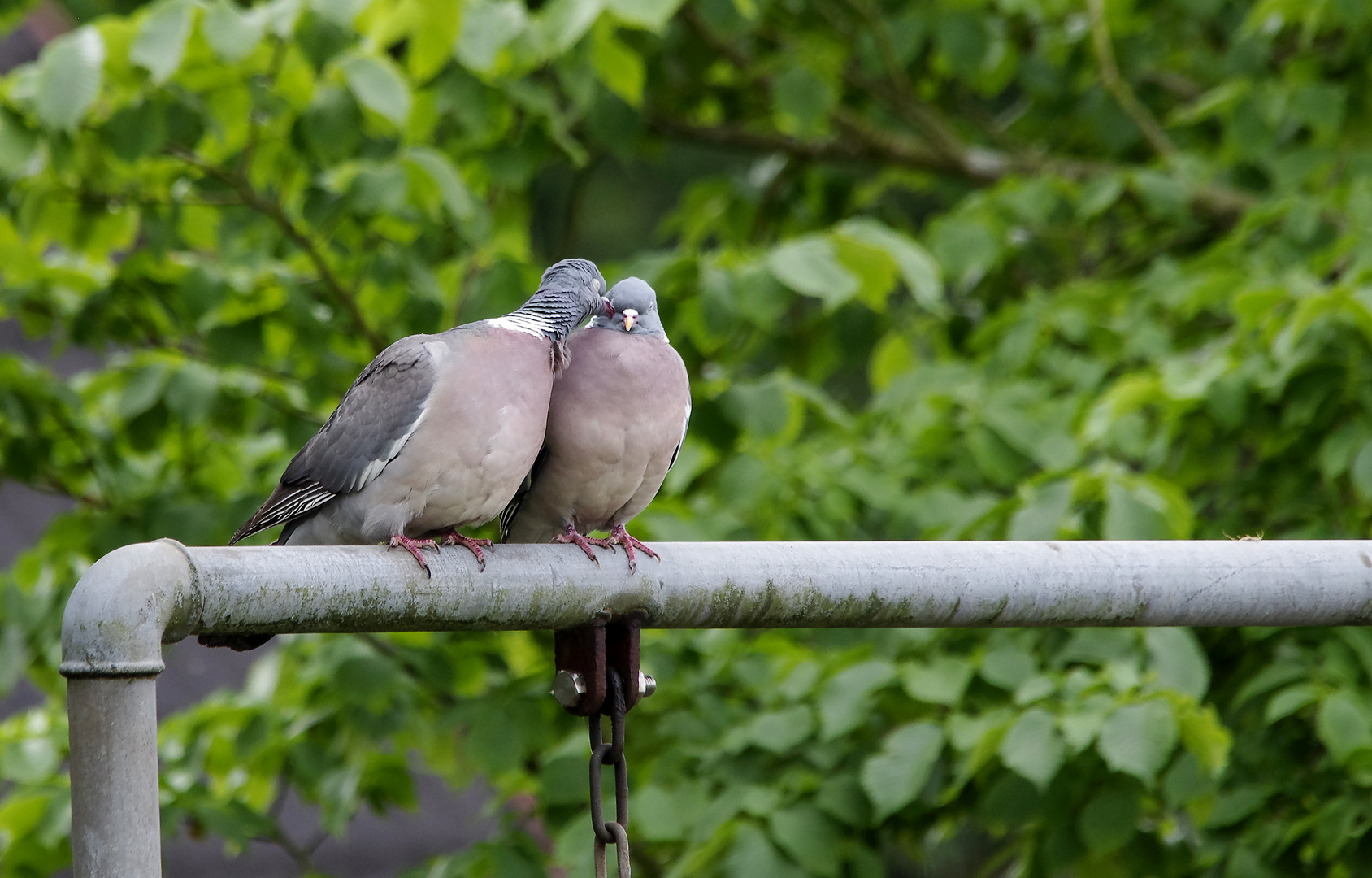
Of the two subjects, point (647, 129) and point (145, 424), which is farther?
point (647, 129)

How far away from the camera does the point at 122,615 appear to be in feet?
3.51

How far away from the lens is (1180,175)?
132 inches

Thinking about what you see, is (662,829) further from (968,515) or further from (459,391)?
(459,391)

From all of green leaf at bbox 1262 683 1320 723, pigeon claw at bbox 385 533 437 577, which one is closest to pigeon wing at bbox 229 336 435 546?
pigeon claw at bbox 385 533 437 577

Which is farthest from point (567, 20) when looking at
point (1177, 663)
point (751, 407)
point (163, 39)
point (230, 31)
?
point (1177, 663)

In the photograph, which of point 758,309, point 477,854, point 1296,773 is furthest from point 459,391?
point 1296,773

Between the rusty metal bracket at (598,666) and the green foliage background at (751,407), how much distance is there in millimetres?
905

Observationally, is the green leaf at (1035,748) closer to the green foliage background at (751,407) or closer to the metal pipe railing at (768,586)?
the green foliage background at (751,407)

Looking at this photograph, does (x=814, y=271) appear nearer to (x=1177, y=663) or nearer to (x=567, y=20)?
(x=567, y=20)

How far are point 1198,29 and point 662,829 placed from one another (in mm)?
2829

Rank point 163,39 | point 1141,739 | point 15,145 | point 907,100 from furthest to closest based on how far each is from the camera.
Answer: point 907,100 → point 15,145 → point 163,39 → point 1141,739

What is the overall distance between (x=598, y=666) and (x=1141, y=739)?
104 centimetres

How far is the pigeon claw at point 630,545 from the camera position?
1427mm

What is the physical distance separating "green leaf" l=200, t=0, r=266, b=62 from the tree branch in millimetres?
319
